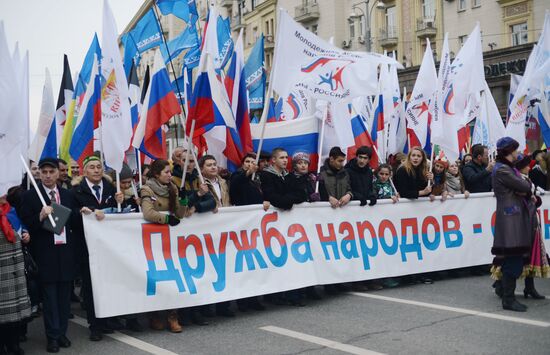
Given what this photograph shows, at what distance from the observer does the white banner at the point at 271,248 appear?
24.6 ft

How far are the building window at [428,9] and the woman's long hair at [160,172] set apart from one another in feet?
112

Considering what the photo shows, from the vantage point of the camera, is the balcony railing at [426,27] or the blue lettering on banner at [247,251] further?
the balcony railing at [426,27]

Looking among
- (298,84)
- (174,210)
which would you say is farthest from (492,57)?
(174,210)

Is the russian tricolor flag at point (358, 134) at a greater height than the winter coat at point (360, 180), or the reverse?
the russian tricolor flag at point (358, 134)

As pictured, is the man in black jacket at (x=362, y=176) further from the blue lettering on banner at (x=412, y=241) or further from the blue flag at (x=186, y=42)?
the blue flag at (x=186, y=42)

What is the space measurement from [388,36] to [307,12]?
339 inches

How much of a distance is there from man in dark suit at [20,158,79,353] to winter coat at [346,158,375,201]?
406cm

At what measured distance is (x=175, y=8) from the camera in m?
11.6

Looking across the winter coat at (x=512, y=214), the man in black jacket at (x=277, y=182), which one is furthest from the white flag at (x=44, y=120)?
the winter coat at (x=512, y=214)

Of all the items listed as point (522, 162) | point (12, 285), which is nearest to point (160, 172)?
point (12, 285)

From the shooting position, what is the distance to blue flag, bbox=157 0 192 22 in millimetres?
11539

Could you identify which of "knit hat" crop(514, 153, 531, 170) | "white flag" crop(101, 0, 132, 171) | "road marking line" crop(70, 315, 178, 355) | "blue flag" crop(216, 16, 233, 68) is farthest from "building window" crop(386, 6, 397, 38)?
"road marking line" crop(70, 315, 178, 355)

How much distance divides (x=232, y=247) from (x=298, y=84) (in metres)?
2.37

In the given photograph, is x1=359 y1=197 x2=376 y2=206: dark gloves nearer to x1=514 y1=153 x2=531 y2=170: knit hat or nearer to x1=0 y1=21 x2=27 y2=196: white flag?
x1=514 y1=153 x2=531 y2=170: knit hat
